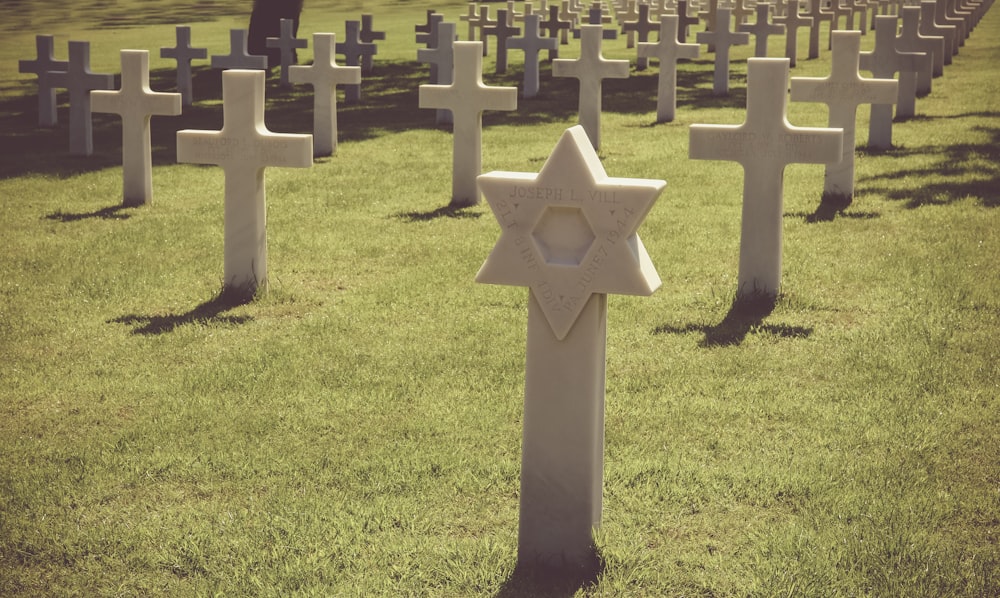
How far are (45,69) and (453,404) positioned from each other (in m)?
11.8

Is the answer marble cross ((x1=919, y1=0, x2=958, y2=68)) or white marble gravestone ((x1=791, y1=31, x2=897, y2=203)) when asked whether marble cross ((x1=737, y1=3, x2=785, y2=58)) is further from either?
white marble gravestone ((x1=791, y1=31, x2=897, y2=203))

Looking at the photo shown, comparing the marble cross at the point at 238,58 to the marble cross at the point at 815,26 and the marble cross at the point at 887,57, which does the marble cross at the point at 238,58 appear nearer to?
the marble cross at the point at 887,57

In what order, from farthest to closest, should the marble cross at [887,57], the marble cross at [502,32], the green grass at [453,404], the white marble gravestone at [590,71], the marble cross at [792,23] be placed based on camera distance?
the marble cross at [792,23] < the marble cross at [502,32] < the white marble gravestone at [590,71] < the marble cross at [887,57] < the green grass at [453,404]

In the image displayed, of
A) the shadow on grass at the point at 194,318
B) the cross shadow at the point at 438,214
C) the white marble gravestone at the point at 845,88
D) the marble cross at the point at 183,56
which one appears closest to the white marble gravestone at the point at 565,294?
the shadow on grass at the point at 194,318

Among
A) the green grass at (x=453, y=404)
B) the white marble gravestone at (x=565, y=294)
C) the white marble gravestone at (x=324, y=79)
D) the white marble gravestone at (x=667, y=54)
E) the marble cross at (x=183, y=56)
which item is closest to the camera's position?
the white marble gravestone at (x=565, y=294)

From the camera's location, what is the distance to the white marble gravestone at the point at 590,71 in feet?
45.0

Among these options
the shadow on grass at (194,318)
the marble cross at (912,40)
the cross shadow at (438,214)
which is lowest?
the shadow on grass at (194,318)

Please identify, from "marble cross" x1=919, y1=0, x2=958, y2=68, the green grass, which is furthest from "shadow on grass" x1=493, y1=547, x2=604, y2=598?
"marble cross" x1=919, y1=0, x2=958, y2=68

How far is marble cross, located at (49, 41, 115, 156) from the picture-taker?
13.3 m

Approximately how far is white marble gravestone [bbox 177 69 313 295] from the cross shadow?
8.70 feet

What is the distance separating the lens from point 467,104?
10.7 metres

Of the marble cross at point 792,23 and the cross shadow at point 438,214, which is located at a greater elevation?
the marble cross at point 792,23

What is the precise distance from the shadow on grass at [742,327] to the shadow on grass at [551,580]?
8.97 feet

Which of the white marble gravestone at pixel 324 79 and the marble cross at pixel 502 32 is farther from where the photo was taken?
the marble cross at pixel 502 32
